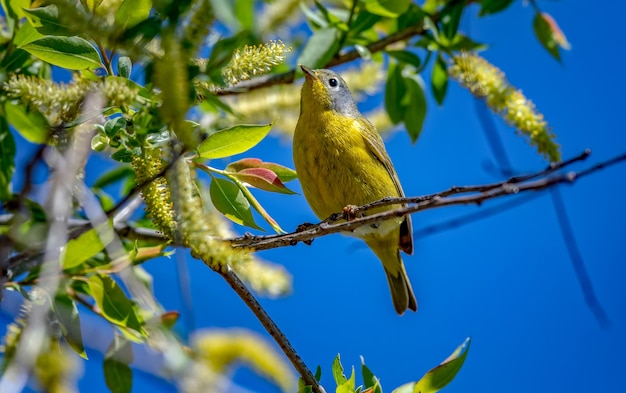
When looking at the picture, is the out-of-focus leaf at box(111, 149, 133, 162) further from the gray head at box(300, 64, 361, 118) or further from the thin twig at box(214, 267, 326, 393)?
the gray head at box(300, 64, 361, 118)

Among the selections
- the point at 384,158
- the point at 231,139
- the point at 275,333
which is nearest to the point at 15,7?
the point at 231,139

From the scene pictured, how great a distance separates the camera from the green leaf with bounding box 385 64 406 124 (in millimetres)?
3467

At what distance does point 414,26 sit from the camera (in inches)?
130

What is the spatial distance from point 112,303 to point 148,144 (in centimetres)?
67

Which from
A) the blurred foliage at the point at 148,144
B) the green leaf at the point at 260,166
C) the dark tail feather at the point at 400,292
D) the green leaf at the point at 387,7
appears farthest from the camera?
the dark tail feather at the point at 400,292

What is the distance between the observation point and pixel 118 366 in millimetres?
2486

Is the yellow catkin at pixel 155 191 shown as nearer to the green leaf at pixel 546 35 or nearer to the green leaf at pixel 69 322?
the green leaf at pixel 69 322

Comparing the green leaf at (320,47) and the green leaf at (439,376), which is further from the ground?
the green leaf at (320,47)

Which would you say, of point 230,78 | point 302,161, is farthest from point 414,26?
point 230,78

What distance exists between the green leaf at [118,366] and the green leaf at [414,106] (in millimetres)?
1730

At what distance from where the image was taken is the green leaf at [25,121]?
2.22 m

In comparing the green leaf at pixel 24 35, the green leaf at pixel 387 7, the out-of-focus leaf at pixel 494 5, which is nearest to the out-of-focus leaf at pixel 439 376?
the green leaf at pixel 387 7

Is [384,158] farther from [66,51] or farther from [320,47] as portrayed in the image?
[66,51]

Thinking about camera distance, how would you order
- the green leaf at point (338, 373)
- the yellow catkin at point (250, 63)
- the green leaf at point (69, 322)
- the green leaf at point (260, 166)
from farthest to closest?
the green leaf at point (260, 166)
the green leaf at point (69, 322)
the green leaf at point (338, 373)
the yellow catkin at point (250, 63)
